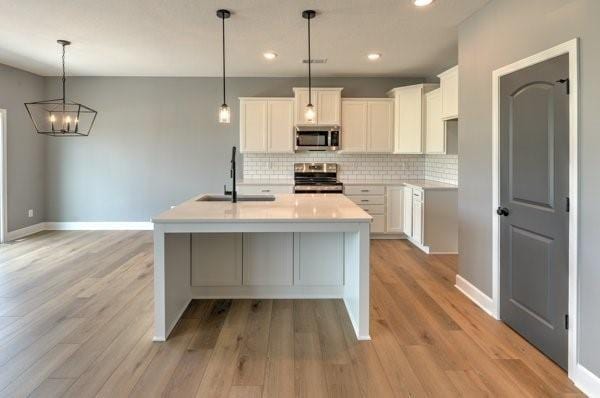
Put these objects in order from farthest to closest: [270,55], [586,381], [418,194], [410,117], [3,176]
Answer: [410,117], [3,176], [418,194], [270,55], [586,381]

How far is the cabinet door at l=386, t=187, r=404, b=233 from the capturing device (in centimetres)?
642

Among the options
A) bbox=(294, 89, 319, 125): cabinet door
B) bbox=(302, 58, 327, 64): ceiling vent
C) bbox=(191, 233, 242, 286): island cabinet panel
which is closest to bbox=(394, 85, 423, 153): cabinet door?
bbox=(294, 89, 319, 125): cabinet door

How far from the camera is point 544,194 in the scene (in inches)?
106

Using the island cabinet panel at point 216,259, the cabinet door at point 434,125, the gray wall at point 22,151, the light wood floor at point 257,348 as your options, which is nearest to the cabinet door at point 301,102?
the cabinet door at point 434,125

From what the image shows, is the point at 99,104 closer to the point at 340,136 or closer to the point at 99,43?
the point at 99,43

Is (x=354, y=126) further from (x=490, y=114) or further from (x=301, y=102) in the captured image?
(x=490, y=114)

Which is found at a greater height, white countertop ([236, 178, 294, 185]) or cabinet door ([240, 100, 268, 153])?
cabinet door ([240, 100, 268, 153])

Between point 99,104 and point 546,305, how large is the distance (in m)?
6.87

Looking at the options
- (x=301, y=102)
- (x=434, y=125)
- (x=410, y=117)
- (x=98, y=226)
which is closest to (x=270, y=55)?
(x=301, y=102)

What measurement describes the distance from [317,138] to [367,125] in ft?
2.70

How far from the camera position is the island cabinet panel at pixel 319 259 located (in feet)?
12.0

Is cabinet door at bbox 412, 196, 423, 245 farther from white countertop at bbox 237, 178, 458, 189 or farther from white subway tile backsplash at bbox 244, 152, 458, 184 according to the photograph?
white subway tile backsplash at bbox 244, 152, 458, 184

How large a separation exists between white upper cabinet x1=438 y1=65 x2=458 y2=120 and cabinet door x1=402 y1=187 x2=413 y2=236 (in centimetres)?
124

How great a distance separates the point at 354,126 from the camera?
668 cm
